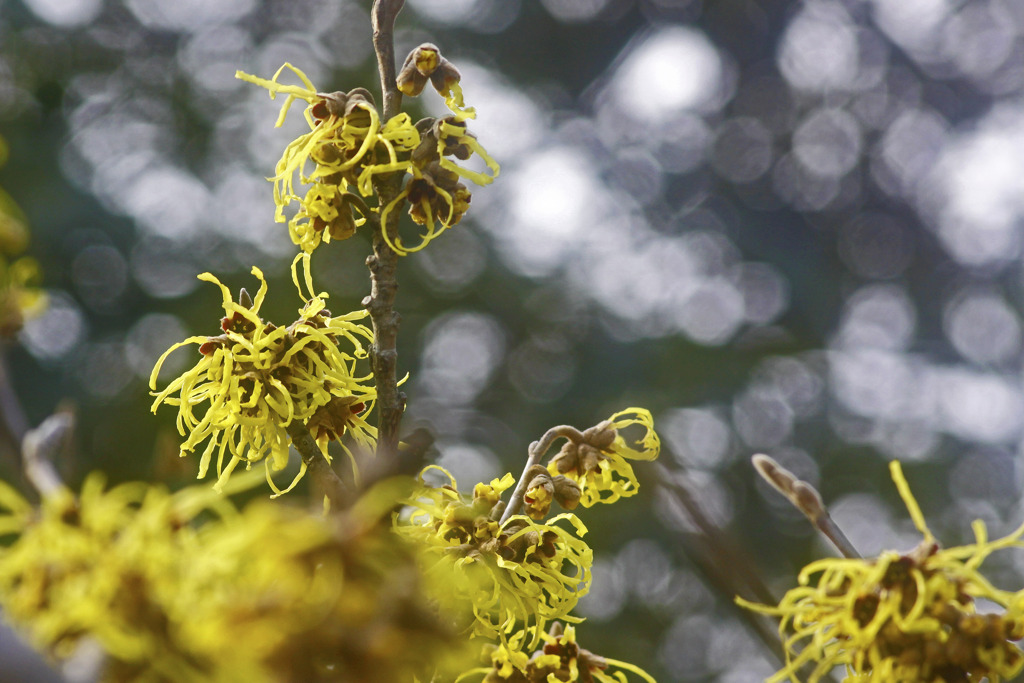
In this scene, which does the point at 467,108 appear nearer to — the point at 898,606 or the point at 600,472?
the point at 600,472

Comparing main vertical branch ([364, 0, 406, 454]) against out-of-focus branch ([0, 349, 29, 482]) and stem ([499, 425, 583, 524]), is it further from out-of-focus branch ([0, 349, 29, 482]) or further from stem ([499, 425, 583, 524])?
out-of-focus branch ([0, 349, 29, 482])

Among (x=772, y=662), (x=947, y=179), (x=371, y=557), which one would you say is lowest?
(x=947, y=179)

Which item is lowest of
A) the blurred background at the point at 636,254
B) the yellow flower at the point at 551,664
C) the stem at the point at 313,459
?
the blurred background at the point at 636,254

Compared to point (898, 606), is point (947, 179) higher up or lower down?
lower down

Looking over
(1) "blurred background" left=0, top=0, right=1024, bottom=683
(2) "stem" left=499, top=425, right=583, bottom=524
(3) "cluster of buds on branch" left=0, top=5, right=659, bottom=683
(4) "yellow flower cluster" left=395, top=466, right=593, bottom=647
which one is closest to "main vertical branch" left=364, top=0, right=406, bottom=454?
(3) "cluster of buds on branch" left=0, top=5, right=659, bottom=683

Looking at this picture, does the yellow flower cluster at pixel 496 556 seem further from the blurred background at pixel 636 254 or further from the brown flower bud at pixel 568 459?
the blurred background at pixel 636 254

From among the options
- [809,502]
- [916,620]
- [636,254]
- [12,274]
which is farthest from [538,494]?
[636,254]

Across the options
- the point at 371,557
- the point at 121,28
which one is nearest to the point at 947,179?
the point at 121,28

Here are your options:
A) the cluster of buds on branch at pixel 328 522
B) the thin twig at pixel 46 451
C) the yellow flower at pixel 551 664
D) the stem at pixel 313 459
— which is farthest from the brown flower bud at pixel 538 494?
the thin twig at pixel 46 451
